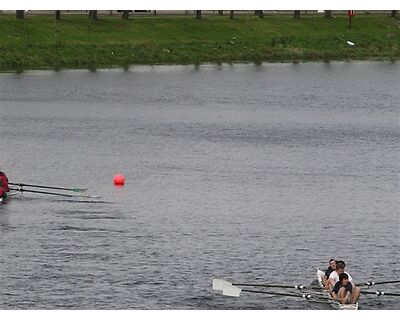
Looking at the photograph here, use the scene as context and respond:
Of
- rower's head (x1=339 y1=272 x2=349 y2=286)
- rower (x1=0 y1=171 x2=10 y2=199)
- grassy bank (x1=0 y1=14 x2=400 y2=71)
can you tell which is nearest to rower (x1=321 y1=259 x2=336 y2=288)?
rower's head (x1=339 y1=272 x2=349 y2=286)

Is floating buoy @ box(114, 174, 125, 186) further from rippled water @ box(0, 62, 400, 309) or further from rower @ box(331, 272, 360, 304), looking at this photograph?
rower @ box(331, 272, 360, 304)

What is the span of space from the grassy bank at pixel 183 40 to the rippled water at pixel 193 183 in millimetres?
2606

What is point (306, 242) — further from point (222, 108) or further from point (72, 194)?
point (222, 108)

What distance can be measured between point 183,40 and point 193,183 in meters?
44.5

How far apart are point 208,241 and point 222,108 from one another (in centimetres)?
3462

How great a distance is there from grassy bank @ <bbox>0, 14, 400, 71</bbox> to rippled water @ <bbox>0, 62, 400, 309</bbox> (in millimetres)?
2606

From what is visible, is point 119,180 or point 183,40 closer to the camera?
point 119,180

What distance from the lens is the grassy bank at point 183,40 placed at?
7962 cm

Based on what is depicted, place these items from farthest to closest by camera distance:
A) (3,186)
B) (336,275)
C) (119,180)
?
(119,180), (3,186), (336,275)

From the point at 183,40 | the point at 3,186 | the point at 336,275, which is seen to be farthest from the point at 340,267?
the point at 183,40

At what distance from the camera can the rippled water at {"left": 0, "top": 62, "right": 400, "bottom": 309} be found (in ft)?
92.9

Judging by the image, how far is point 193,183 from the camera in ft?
143

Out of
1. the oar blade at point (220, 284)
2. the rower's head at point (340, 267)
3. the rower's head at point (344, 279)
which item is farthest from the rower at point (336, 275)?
the oar blade at point (220, 284)

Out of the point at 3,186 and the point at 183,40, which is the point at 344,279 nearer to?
the point at 3,186
